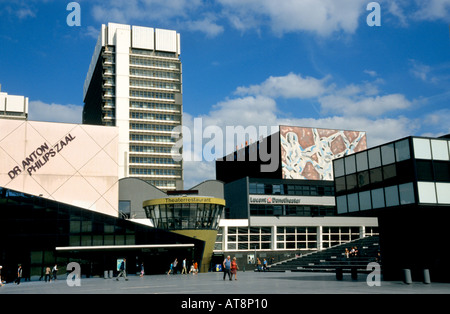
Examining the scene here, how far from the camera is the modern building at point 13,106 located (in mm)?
154625

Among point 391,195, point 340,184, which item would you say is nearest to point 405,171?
point 391,195

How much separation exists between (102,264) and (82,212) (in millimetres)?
5547

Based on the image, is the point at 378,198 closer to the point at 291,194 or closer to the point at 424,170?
the point at 424,170

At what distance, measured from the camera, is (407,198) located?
28688mm

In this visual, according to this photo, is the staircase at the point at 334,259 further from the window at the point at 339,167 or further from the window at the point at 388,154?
the window at the point at 388,154

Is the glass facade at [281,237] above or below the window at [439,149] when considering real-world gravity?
below

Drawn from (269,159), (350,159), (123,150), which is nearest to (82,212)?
(350,159)

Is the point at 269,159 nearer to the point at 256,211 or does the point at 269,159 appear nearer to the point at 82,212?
the point at 256,211

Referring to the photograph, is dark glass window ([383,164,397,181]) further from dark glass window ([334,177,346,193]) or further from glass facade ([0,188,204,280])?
glass facade ([0,188,204,280])

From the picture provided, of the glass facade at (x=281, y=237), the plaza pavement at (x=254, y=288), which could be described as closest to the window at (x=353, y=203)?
the plaza pavement at (x=254, y=288)

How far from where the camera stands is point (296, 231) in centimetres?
6744

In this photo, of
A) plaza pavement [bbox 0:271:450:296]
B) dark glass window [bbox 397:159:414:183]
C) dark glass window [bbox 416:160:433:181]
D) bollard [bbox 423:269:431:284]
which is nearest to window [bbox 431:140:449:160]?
dark glass window [bbox 416:160:433:181]

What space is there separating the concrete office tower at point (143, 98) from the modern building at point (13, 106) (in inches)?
2603
